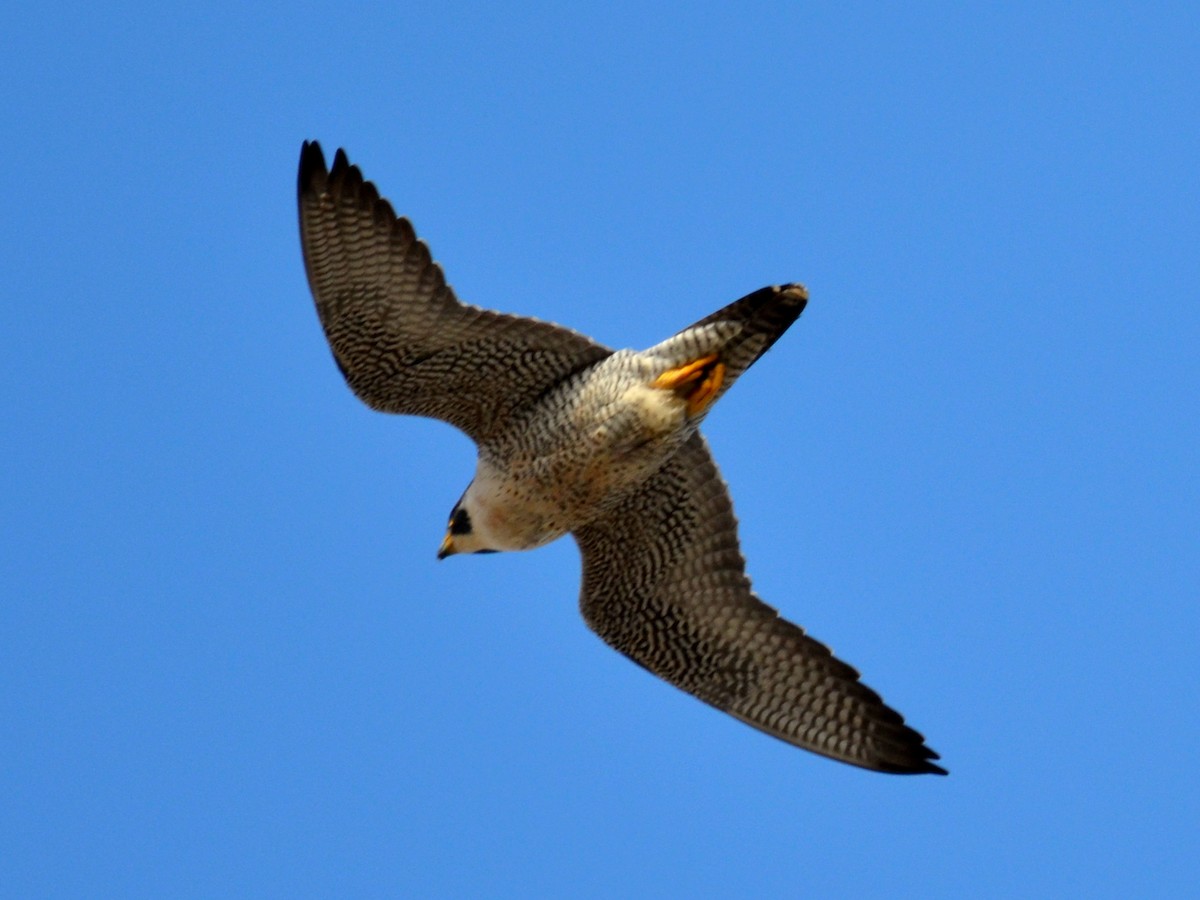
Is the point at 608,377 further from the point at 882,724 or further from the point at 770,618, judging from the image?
the point at 882,724

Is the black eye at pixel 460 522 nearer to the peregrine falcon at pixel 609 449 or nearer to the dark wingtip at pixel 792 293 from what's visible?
the peregrine falcon at pixel 609 449

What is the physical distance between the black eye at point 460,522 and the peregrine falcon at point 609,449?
0.04ft

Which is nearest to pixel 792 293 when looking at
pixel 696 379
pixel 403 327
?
pixel 696 379

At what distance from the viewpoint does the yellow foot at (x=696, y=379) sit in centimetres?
1103

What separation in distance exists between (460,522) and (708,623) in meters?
1.91

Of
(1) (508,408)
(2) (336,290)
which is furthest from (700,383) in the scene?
(2) (336,290)

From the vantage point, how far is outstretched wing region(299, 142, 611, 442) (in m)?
10.7

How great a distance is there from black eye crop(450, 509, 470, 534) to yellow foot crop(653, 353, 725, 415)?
5.72 feet

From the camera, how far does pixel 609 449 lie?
11195 millimetres

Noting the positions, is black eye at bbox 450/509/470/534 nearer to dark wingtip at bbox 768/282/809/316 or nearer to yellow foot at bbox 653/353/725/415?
yellow foot at bbox 653/353/725/415

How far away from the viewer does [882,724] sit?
1166cm

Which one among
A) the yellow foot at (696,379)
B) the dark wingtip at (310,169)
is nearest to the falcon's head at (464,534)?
the yellow foot at (696,379)

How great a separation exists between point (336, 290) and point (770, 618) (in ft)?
12.6

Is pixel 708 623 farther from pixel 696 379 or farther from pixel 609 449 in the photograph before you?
pixel 696 379
